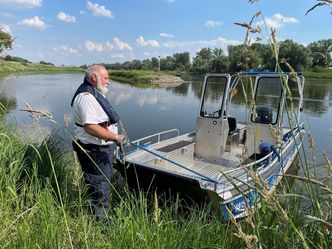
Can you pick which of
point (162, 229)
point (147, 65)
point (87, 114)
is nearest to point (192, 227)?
point (162, 229)

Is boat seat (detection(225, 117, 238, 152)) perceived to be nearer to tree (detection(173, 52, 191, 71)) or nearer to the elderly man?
the elderly man

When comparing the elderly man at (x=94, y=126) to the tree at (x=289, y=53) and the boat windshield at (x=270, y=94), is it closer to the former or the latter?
the tree at (x=289, y=53)

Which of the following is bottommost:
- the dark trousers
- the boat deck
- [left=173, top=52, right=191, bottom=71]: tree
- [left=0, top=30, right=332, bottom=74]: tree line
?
A: the boat deck

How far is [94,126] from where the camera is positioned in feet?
11.9

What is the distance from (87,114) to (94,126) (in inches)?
6.6

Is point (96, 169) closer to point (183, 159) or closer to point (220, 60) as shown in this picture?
point (183, 159)

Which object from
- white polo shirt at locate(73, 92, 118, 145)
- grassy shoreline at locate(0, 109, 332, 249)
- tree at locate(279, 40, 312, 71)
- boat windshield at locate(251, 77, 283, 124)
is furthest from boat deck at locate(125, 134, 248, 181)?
grassy shoreline at locate(0, 109, 332, 249)

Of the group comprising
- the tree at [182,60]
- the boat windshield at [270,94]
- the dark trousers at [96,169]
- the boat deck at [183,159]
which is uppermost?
the tree at [182,60]

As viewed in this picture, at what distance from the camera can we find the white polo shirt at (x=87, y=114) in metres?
3.66

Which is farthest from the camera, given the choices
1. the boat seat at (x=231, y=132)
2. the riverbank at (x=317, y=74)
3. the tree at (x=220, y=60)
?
the riverbank at (x=317, y=74)

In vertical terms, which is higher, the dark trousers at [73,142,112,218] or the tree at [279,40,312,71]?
the tree at [279,40,312,71]

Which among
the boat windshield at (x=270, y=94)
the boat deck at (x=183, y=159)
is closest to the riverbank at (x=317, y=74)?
the boat windshield at (x=270, y=94)

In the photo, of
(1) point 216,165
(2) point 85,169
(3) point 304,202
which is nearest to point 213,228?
(3) point 304,202

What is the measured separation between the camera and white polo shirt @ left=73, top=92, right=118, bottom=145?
3.66 m
